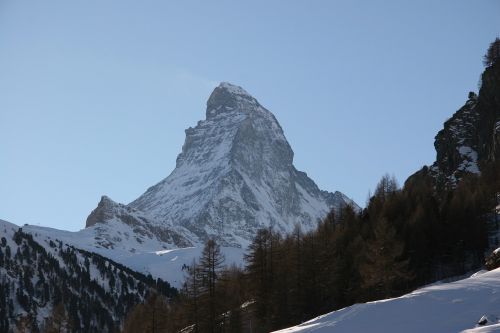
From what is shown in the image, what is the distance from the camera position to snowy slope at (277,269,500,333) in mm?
32531

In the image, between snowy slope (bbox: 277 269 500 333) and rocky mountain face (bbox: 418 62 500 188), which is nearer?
snowy slope (bbox: 277 269 500 333)

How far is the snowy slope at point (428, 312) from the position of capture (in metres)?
32.5

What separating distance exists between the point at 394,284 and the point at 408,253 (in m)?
3.95

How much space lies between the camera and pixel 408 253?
62.7 metres

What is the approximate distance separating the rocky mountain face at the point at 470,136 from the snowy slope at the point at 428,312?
235 feet

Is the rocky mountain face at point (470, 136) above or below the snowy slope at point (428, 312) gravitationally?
above

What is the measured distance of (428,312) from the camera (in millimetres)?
35156

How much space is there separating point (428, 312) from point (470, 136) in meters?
96.7

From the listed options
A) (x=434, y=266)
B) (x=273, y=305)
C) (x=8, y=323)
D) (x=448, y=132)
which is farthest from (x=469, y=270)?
(x=8, y=323)

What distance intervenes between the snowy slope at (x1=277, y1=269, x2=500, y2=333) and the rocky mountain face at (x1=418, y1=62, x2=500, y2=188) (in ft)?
235

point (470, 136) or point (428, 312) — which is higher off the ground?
point (470, 136)

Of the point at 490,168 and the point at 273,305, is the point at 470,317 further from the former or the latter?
the point at 490,168

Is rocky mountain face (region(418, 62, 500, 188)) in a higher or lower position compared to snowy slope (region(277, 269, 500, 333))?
higher

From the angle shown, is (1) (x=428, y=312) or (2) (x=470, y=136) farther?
(2) (x=470, y=136)
